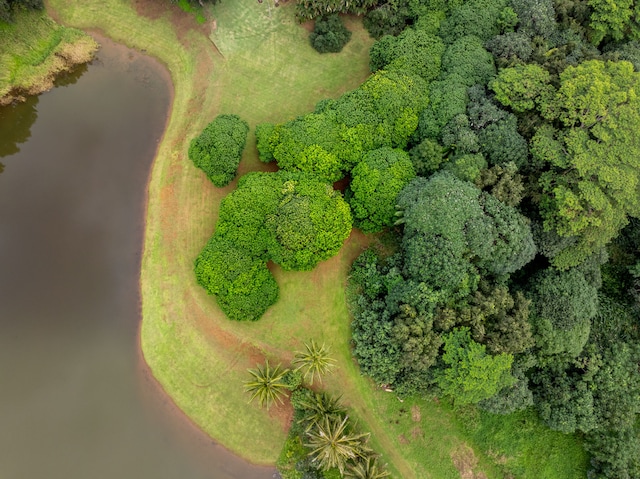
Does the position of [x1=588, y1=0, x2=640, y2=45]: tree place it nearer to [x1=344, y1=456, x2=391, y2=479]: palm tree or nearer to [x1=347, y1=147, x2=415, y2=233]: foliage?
[x1=347, y1=147, x2=415, y2=233]: foliage

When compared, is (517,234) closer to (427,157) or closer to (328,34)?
(427,157)

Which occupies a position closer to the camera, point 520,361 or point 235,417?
point 520,361

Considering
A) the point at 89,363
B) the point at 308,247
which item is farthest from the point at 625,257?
the point at 89,363

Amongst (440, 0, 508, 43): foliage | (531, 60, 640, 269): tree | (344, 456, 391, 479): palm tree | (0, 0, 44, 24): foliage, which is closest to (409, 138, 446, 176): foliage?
(531, 60, 640, 269): tree

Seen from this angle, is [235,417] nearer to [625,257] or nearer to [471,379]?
[471,379]

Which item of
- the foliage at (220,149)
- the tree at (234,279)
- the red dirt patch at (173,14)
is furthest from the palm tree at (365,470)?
the red dirt patch at (173,14)
